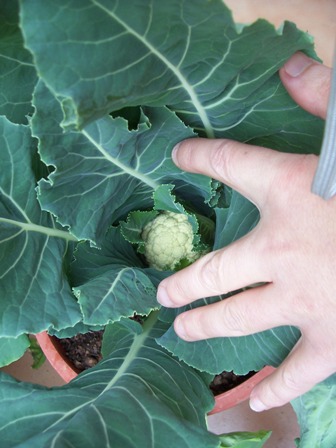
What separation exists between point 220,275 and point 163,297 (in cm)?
10

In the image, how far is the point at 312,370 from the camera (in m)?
0.47

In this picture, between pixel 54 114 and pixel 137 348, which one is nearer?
pixel 54 114

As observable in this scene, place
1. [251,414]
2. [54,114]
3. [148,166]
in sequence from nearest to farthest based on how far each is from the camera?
[54,114] < [148,166] < [251,414]

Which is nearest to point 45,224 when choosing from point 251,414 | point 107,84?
point 107,84

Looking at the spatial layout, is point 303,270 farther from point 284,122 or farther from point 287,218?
point 284,122

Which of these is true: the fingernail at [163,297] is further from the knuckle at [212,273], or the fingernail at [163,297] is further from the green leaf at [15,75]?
the green leaf at [15,75]

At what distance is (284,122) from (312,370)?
0.23 metres

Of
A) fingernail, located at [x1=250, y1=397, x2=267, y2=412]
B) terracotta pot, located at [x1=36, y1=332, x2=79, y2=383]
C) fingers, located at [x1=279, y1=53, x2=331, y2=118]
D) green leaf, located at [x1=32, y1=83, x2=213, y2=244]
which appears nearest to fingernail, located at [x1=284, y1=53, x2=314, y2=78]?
fingers, located at [x1=279, y1=53, x2=331, y2=118]

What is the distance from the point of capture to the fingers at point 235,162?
0.42 meters

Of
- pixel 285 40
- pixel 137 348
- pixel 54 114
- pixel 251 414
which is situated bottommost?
pixel 251 414

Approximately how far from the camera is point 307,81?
1.45 feet

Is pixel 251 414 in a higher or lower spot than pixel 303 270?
lower

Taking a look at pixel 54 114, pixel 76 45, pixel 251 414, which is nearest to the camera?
pixel 76 45

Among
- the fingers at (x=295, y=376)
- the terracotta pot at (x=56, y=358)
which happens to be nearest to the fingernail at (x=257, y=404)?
the fingers at (x=295, y=376)
